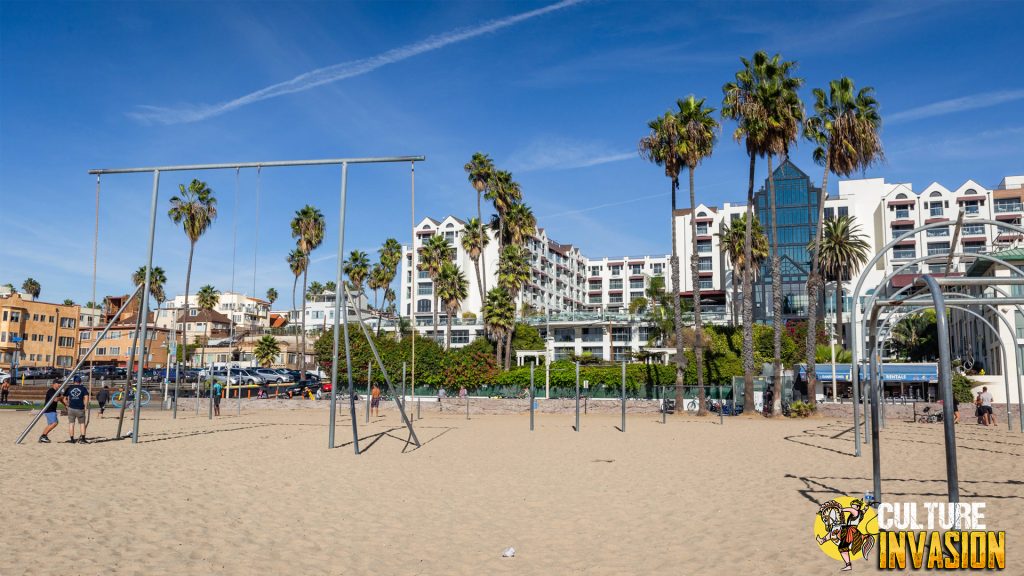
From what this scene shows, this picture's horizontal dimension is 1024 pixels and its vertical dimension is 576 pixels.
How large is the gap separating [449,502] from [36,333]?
93.5 metres

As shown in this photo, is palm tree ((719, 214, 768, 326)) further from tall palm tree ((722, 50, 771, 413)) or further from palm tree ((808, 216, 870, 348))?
tall palm tree ((722, 50, 771, 413))

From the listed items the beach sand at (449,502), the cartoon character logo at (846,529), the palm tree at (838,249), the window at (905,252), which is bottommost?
the beach sand at (449,502)

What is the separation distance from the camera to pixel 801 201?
88688 millimetres

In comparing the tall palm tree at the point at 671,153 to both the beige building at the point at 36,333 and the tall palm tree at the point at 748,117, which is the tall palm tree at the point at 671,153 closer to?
the tall palm tree at the point at 748,117

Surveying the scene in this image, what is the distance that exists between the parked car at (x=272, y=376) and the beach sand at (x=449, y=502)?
44420mm

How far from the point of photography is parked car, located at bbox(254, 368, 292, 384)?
6679 centimetres

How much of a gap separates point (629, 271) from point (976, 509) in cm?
10718

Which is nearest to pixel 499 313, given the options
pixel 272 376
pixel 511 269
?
pixel 511 269

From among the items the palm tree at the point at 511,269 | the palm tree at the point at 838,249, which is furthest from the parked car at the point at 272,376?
the palm tree at the point at 838,249

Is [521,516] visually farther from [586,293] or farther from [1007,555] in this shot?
[586,293]

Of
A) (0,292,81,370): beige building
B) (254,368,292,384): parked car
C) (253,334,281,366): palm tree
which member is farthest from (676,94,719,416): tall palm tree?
(0,292,81,370): beige building

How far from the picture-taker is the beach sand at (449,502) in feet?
27.7

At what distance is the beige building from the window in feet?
331

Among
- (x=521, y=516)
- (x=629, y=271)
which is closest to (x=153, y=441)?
(x=521, y=516)
